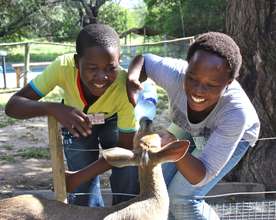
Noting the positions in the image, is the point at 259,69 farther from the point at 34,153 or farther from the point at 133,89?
the point at 34,153

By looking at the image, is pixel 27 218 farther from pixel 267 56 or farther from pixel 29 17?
pixel 29 17

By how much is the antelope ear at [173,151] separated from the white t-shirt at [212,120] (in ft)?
1.28

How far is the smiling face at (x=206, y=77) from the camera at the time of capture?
3.03 m

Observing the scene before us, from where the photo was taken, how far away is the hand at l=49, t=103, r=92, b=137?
126 inches

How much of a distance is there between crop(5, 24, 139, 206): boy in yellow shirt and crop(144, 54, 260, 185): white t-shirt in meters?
0.27

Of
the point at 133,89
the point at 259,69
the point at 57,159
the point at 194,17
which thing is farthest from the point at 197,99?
the point at 194,17

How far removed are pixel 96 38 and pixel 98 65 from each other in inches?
6.8

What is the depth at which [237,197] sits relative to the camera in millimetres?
5527

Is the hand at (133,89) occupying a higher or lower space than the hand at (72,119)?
higher

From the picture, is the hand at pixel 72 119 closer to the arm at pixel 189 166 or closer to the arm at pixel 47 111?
the arm at pixel 47 111

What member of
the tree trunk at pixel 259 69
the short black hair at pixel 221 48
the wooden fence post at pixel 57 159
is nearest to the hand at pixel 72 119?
the wooden fence post at pixel 57 159

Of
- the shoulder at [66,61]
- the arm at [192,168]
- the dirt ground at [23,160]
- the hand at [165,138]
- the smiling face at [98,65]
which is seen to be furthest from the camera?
the dirt ground at [23,160]

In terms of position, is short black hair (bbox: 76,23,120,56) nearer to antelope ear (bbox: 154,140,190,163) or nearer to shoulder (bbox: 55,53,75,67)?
shoulder (bbox: 55,53,75,67)

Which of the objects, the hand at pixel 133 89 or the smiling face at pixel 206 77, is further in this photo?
the hand at pixel 133 89
